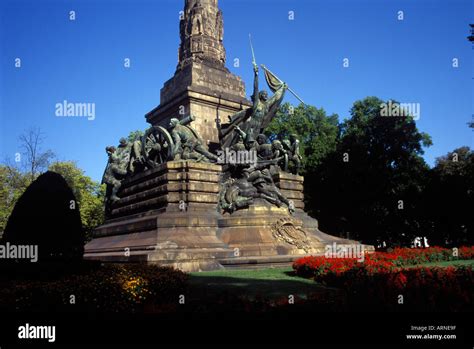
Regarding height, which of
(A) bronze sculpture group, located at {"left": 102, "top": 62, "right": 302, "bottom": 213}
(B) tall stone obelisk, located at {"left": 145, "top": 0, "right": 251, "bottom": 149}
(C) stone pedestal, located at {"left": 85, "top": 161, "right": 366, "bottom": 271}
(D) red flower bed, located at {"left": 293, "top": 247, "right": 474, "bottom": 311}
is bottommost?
(D) red flower bed, located at {"left": 293, "top": 247, "right": 474, "bottom": 311}

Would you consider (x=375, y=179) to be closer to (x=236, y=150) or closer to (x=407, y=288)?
(x=236, y=150)

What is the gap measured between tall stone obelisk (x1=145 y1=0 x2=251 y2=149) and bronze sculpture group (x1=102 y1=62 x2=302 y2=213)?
4.15 feet

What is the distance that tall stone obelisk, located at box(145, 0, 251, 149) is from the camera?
24.2 meters

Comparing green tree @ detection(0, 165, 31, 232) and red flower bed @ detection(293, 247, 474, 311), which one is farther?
green tree @ detection(0, 165, 31, 232)

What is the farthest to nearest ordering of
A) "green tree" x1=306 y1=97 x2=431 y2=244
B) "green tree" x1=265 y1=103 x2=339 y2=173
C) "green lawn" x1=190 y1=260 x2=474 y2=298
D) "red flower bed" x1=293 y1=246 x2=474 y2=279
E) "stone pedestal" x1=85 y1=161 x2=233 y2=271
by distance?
1. "green tree" x1=265 y1=103 x2=339 y2=173
2. "green tree" x1=306 y1=97 x2=431 y2=244
3. "stone pedestal" x1=85 y1=161 x2=233 y2=271
4. "red flower bed" x1=293 y1=246 x2=474 y2=279
5. "green lawn" x1=190 y1=260 x2=474 y2=298

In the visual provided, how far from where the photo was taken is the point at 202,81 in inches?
980

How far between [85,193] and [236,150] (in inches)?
1480

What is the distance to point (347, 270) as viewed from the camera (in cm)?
1144

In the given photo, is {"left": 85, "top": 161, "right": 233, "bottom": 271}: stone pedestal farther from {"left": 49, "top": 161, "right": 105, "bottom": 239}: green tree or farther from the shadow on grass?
{"left": 49, "top": 161, "right": 105, "bottom": 239}: green tree

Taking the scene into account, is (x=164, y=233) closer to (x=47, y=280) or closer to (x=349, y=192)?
(x=47, y=280)

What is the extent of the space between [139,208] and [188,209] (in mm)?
3749

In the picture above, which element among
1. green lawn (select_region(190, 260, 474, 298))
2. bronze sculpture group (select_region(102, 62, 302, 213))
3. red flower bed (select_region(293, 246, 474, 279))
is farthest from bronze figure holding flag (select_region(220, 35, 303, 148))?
green lawn (select_region(190, 260, 474, 298))

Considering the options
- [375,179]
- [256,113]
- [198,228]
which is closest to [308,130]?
[375,179]

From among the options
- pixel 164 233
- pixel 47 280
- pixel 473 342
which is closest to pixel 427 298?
pixel 473 342
